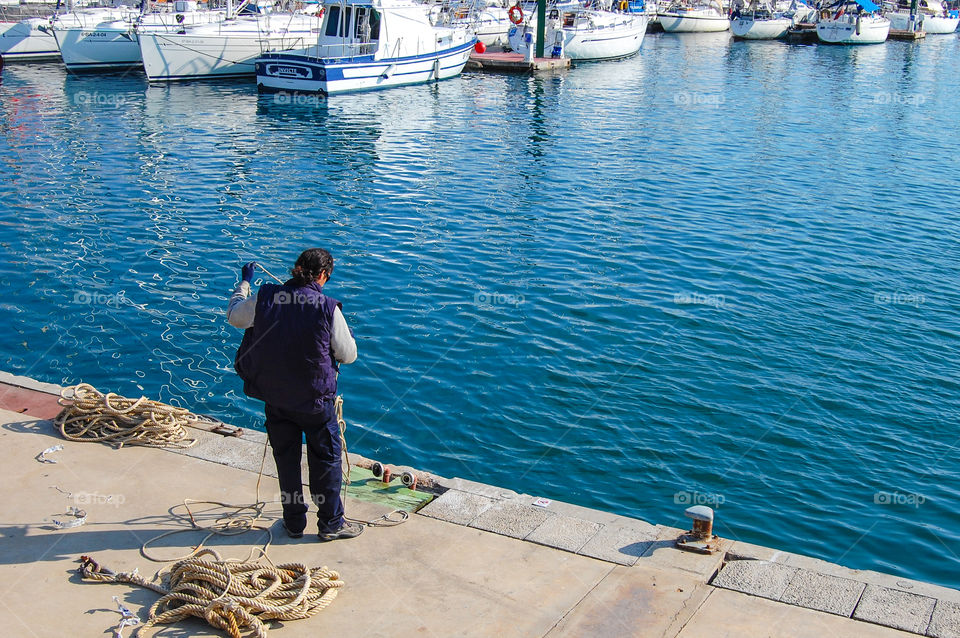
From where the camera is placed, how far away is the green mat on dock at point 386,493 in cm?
613

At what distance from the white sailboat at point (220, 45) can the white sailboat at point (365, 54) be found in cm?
170

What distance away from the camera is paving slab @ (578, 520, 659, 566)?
552 centimetres

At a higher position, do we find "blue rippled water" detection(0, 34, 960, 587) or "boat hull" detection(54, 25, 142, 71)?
"boat hull" detection(54, 25, 142, 71)

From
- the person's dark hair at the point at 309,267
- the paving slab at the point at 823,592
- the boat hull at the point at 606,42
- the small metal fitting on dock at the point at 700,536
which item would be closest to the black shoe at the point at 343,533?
the person's dark hair at the point at 309,267

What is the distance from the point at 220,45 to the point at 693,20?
1394 inches

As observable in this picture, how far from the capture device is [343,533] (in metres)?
5.62

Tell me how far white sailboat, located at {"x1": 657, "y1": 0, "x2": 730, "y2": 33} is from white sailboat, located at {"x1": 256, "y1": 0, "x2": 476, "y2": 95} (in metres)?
27.9

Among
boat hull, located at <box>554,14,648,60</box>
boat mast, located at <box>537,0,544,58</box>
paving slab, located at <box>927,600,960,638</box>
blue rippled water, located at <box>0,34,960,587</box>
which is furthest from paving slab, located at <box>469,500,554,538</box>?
boat hull, located at <box>554,14,648,60</box>

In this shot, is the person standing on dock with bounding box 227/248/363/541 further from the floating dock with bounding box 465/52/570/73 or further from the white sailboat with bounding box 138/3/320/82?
the floating dock with bounding box 465/52/570/73

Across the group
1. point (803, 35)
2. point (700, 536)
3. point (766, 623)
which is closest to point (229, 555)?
point (700, 536)

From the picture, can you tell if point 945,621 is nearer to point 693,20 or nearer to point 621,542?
point 621,542

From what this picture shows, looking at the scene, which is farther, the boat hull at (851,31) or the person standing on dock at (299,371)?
the boat hull at (851,31)

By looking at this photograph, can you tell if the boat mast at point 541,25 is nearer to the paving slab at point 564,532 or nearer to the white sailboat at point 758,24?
the white sailboat at point 758,24

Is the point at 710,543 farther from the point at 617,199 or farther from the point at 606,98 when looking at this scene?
the point at 606,98
